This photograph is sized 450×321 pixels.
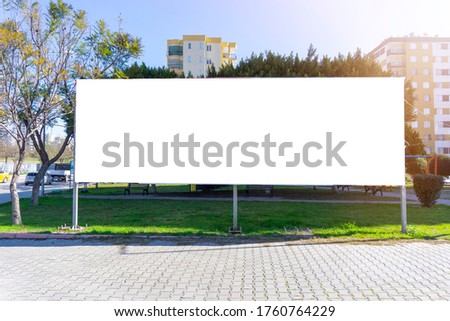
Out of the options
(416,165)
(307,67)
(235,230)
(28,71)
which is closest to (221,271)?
(235,230)

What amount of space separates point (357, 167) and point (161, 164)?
485 centimetres

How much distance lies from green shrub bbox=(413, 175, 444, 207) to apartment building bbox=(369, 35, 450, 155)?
2222 inches

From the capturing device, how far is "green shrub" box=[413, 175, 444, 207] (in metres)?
12.9

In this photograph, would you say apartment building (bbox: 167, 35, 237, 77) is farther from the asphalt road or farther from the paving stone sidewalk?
the paving stone sidewalk

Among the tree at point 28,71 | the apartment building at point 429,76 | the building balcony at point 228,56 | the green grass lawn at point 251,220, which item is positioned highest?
the building balcony at point 228,56

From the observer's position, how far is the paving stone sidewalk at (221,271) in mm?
4750

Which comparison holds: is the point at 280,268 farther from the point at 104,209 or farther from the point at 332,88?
the point at 104,209

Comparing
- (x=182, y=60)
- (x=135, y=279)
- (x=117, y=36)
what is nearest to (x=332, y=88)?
(x=135, y=279)

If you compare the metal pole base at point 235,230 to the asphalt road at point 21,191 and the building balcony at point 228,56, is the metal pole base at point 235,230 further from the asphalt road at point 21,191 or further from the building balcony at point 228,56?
the building balcony at point 228,56

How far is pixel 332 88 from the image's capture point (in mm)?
8617

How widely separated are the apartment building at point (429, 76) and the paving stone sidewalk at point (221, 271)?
64.8 m

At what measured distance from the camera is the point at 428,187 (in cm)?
1295

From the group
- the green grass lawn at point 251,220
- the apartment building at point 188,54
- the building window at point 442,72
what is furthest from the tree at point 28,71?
the building window at point 442,72

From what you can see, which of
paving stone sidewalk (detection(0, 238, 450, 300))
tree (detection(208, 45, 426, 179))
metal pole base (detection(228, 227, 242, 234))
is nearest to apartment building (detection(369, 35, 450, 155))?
tree (detection(208, 45, 426, 179))
